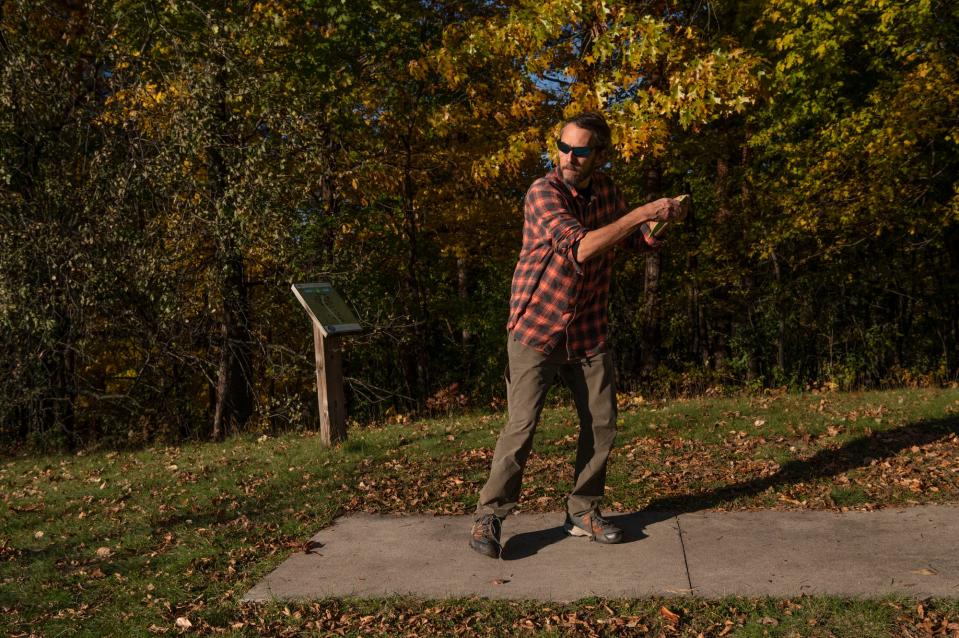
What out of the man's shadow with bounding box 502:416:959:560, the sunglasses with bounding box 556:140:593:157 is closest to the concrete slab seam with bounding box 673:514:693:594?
the man's shadow with bounding box 502:416:959:560

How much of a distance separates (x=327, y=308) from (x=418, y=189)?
9.95 meters

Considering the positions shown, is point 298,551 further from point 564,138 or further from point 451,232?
point 451,232

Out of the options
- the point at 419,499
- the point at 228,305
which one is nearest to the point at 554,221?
the point at 419,499

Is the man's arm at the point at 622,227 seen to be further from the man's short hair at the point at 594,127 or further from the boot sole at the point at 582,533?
the boot sole at the point at 582,533

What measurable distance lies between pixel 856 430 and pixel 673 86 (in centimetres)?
542

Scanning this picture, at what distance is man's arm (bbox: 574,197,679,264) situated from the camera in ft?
12.2

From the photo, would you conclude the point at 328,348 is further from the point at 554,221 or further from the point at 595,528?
the point at 554,221

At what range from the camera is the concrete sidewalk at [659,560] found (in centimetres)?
379

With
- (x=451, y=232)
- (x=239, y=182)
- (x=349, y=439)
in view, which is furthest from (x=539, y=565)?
(x=451, y=232)

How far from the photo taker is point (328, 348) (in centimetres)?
787

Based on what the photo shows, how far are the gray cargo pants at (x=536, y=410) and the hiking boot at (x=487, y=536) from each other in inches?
1.6

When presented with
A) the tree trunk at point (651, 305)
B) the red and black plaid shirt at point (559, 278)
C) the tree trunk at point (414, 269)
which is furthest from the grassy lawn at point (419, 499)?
the tree trunk at point (414, 269)

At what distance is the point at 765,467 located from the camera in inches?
230

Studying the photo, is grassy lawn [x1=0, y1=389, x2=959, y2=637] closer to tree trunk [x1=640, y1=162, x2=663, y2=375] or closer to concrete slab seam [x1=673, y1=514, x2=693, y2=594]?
concrete slab seam [x1=673, y1=514, x2=693, y2=594]
